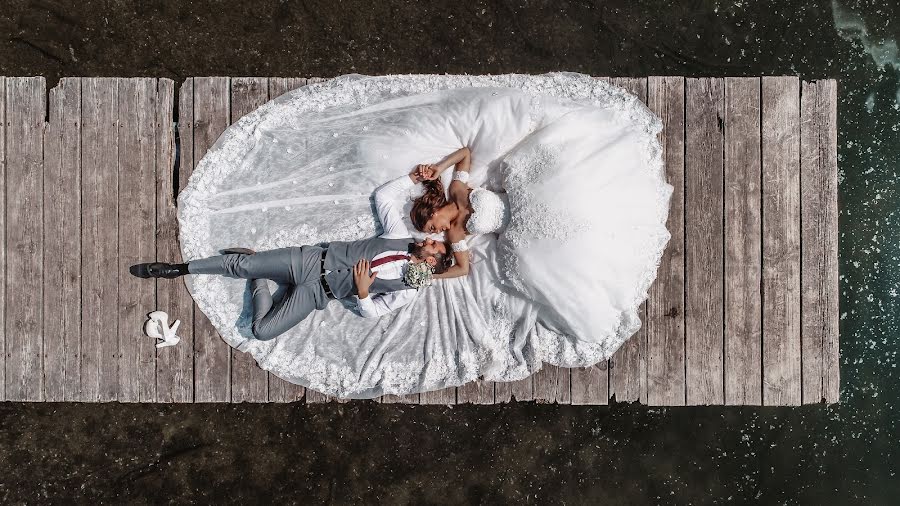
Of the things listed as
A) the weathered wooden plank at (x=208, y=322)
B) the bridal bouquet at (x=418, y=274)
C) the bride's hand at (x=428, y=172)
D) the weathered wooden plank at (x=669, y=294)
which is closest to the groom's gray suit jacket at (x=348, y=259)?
the bridal bouquet at (x=418, y=274)

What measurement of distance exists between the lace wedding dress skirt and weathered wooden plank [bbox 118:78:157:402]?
0.25 metres

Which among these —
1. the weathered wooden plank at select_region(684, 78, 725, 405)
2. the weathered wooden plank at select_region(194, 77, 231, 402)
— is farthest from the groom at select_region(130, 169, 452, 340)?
the weathered wooden plank at select_region(684, 78, 725, 405)

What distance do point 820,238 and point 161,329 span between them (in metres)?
3.77

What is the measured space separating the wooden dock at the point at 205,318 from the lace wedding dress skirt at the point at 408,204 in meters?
0.15

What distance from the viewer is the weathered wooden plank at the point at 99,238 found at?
299 centimetres

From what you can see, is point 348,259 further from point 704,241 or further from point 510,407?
point 704,241

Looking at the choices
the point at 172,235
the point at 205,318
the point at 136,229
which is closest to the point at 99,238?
the point at 136,229

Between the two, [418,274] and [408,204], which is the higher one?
[408,204]

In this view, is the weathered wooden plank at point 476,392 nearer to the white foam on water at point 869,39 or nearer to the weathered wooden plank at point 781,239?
the weathered wooden plank at point 781,239

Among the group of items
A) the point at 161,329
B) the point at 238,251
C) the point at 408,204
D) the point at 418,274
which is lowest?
the point at 161,329

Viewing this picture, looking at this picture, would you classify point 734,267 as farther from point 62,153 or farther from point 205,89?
point 62,153

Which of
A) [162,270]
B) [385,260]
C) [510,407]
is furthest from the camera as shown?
[510,407]

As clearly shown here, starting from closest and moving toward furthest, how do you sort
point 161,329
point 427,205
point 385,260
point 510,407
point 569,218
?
point 569,218 < point 427,205 < point 385,260 < point 161,329 < point 510,407

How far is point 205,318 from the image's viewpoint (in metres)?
3.01
